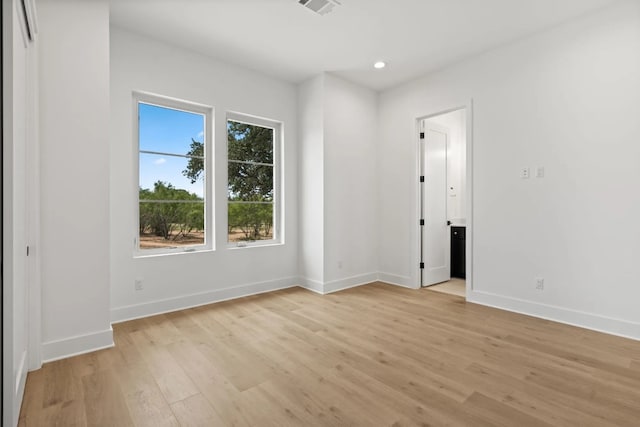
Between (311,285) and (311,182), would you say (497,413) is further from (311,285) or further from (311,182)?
(311,182)

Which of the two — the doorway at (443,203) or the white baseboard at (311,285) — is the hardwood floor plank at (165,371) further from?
the doorway at (443,203)

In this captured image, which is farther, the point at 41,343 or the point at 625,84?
the point at 625,84

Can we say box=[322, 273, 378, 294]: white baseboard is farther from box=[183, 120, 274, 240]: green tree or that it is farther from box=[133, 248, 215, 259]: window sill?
box=[133, 248, 215, 259]: window sill

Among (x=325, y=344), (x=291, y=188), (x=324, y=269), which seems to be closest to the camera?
(x=325, y=344)

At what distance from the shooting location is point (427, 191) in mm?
4621

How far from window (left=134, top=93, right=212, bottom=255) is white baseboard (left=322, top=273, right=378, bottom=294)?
1.63 meters

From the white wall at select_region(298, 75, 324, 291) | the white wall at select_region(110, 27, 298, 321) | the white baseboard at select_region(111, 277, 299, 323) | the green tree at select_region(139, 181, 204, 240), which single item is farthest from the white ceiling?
the white baseboard at select_region(111, 277, 299, 323)

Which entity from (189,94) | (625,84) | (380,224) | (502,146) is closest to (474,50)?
(502,146)

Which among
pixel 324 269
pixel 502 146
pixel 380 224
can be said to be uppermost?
pixel 502 146

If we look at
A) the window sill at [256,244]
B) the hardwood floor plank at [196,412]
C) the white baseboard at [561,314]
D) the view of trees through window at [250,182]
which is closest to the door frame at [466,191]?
the white baseboard at [561,314]

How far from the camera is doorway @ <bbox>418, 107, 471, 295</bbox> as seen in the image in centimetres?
459

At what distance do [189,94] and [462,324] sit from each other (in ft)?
12.4

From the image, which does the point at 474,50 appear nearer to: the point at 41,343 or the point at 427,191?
the point at 427,191

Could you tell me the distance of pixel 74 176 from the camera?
2.48m
